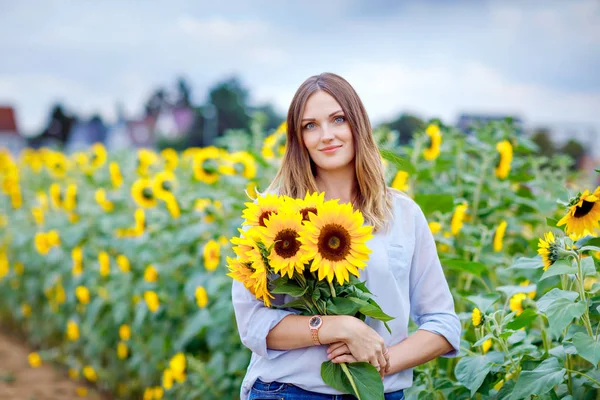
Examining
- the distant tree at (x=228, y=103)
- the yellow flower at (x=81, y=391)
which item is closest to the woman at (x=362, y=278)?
the yellow flower at (x=81, y=391)

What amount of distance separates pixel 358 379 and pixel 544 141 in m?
2.78

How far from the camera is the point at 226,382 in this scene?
286 cm

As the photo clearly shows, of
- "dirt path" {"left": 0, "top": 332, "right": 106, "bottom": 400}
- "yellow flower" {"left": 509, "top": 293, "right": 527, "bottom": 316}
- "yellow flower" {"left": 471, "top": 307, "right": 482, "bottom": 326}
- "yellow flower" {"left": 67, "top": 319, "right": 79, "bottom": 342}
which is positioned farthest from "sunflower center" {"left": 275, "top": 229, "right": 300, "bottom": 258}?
"yellow flower" {"left": 67, "top": 319, "right": 79, "bottom": 342}

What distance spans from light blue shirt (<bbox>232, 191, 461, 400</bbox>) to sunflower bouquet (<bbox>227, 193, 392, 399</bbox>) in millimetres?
53

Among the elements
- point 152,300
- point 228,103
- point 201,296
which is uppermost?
point 228,103

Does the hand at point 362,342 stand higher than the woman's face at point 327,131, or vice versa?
the woman's face at point 327,131

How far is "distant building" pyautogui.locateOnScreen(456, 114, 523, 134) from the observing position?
310 cm

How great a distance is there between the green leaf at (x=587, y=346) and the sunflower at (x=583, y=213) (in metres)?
0.23

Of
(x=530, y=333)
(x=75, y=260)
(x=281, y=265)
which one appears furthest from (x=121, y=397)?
(x=281, y=265)

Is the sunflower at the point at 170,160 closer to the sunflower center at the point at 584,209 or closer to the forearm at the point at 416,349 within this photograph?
the forearm at the point at 416,349

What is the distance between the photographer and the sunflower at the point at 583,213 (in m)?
1.54

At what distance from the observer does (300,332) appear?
1.59 meters

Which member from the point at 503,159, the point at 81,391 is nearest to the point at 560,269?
the point at 503,159

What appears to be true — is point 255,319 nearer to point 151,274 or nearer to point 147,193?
point 151,274
